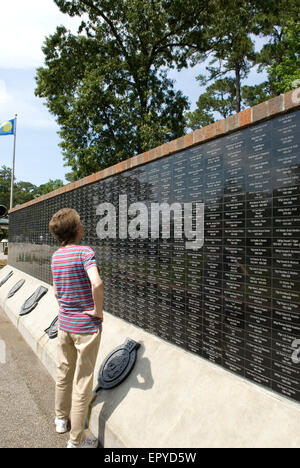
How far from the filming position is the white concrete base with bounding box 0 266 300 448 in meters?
2.12

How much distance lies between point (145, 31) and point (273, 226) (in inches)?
624

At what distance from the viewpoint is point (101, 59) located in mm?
15219

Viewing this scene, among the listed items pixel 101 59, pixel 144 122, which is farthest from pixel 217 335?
pixel 101 59

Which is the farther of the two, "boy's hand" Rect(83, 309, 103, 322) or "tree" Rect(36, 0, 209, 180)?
"tree" Rect(36, 0, 209, 180)

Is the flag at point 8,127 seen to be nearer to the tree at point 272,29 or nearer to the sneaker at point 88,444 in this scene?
the tree at point 272,29

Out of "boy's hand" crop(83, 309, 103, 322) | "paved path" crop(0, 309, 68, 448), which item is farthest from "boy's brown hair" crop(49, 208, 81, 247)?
"paved path" crop(0, 309, 68, 448)

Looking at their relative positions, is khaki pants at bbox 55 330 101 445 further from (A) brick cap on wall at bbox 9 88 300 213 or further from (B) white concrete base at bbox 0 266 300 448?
(A) brick cap on wall at bbox 9 88 300 213

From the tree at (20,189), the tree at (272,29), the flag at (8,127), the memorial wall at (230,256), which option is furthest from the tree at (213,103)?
the tree at (20,189)

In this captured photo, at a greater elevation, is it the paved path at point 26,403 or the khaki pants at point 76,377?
the khaki pants at point 76,377

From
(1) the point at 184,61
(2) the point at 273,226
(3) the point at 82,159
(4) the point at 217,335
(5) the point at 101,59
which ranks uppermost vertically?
(1) the point at 184,61

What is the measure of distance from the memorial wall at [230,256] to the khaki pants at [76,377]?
0.98 meters

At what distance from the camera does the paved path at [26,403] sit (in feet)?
9.21

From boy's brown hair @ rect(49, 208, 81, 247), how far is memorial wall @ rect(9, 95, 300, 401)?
3.51ft
